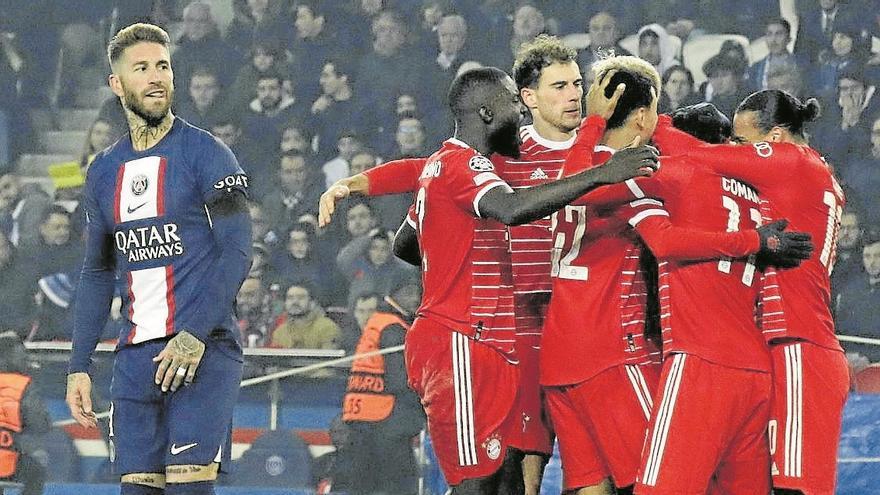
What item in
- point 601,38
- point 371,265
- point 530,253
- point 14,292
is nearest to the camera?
point 530,253

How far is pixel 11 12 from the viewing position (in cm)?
891

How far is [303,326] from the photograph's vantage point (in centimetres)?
812

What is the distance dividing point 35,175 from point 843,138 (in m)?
5.33

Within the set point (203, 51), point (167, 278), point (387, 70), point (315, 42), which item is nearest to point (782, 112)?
point (167, 278)

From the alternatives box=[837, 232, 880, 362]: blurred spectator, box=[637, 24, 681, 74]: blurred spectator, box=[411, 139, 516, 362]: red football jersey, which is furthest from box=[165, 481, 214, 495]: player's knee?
box=[637, 24, 681, 74]: blurred spectator

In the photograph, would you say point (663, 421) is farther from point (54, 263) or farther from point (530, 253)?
point (54, 263)

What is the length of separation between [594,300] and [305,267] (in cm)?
437

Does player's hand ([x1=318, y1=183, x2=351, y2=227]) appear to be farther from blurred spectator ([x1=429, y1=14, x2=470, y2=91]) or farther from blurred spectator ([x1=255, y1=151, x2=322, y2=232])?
blurred spectator ([x1=429, y1=14, x2=470, y2=91])

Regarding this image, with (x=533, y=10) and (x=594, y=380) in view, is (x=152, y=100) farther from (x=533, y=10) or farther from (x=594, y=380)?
(x=533, y=10)

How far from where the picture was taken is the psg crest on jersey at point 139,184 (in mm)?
4152

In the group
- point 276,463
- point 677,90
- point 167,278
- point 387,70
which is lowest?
point 276,463

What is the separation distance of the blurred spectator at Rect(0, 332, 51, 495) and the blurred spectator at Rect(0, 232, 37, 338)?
224 millimetres

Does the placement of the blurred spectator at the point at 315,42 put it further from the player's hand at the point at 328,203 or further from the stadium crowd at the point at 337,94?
the player's hand at the point at 328,203

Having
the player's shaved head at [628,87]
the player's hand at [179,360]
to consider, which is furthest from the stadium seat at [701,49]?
the player's hand at [179,360]
